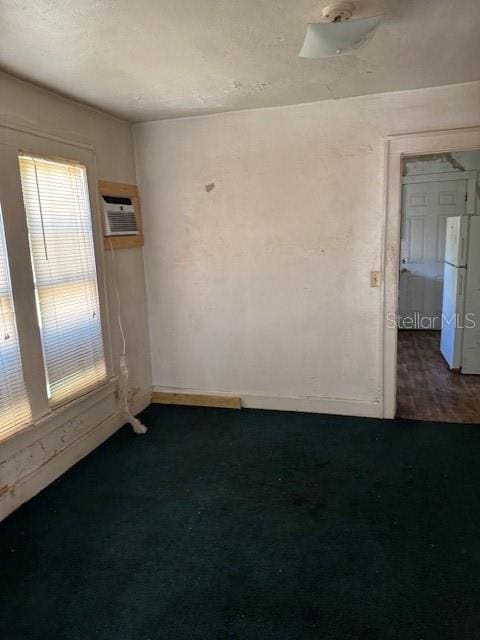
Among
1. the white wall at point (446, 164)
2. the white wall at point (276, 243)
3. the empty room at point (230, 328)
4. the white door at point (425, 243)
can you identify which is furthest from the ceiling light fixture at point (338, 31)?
the white door at point (425, 243)

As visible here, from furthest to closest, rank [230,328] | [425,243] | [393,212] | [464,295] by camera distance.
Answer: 1. [425,243]
2. [464,295]
3. [230,328]
4. [393,212]

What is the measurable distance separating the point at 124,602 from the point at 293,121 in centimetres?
316

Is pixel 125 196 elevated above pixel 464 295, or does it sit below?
above

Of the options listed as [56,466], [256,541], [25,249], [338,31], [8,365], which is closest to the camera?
[338,31]

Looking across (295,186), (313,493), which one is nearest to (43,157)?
(295,186)

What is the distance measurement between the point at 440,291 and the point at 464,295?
1.91 m

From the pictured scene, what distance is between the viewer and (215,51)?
2.14m

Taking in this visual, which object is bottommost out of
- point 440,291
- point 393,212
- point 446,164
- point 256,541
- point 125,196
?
point 256,541

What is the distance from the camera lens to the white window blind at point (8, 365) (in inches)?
91.9

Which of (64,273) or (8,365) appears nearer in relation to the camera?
(8,365)

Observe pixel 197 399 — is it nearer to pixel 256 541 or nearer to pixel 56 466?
pixel 56 466

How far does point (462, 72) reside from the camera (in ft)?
8.61

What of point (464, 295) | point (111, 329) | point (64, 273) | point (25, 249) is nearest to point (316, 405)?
point (111, 329)

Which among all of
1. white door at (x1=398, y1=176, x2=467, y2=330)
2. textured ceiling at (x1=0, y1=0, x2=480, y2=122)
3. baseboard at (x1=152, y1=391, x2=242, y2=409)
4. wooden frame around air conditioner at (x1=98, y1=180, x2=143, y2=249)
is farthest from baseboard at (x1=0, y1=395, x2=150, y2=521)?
white door at (x1=398, y1=176, x2=467, y2=330)
